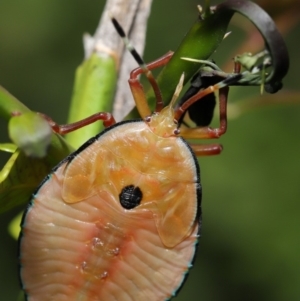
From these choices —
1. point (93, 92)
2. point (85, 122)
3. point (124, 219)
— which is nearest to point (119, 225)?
point (124, 219)

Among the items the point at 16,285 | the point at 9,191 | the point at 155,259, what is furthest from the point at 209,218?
the point at 9,191

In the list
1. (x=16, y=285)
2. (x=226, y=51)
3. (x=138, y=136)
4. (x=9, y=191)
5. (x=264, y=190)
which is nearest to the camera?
(x=9, y=191)

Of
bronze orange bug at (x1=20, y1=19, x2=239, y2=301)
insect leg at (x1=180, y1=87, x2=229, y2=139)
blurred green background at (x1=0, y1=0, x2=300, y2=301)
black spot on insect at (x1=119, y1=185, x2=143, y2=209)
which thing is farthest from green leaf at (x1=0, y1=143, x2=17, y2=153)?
blurred green background at (x1=0, y1=0, x2=300, y2=301)

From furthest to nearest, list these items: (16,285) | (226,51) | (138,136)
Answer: (226,51) < (16,285) < (138,136)

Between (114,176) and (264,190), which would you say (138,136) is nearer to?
(114,176)

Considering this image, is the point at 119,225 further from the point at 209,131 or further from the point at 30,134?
the point at 30,134

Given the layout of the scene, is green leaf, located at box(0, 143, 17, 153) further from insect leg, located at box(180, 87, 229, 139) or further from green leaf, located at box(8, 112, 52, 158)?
insect leg, located at box(180, 87, 229, 139)

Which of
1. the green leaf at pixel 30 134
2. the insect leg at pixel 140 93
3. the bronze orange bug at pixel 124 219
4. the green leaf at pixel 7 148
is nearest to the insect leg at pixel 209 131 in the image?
the bronze orange bug at pixel 124 219
